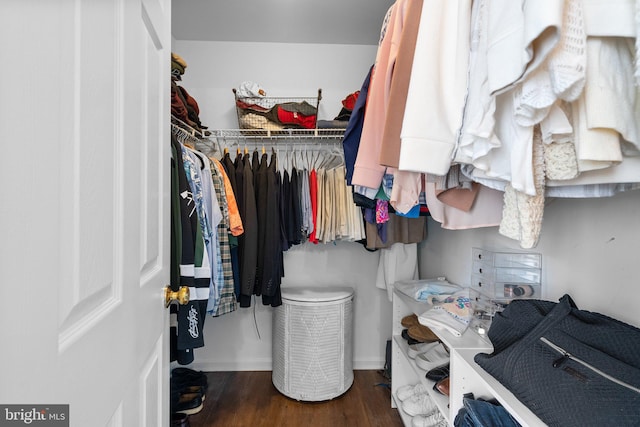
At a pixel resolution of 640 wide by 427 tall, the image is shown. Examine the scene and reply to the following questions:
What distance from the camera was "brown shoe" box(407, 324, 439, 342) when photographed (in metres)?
1.53

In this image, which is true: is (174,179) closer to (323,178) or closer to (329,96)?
(323,178)

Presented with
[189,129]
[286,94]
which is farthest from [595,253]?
[286,94]

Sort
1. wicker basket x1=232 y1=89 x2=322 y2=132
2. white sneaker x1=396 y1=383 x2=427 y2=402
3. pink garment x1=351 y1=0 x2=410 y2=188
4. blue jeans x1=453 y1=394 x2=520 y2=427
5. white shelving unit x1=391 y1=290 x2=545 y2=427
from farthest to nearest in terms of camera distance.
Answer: wicker basket x1=232 y1=89 x2=322 y2=132 < white sneaker x1=396 y1=383 x2=427 y2=402 < pink garment x1=351 y1=0 x2=410 y2=188 < blue jeans x1=453 y1=394 x2=520 y2=427 < white shelving unit x1=391 y1=290 x2=545 y2=427

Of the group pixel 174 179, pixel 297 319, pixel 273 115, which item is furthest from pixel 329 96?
pixel 297 319

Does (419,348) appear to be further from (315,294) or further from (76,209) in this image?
(76,209)

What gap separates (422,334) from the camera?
157 cm

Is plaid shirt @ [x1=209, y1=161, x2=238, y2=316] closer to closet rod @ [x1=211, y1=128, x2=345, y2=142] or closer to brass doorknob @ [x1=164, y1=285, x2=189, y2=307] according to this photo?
closet rod @ [x1=211, y1=128, x2=345, y2=142]

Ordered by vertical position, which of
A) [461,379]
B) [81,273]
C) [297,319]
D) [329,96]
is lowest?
[297,319]

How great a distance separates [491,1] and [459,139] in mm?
270

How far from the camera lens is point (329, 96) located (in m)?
2.34

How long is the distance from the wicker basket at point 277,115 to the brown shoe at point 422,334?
138 cm

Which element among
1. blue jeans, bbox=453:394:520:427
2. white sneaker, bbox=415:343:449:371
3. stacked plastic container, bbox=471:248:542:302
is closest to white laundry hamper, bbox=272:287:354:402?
white sneaker, bbox=415:343:449:371

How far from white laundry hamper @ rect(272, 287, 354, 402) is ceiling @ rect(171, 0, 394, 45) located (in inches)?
72.1

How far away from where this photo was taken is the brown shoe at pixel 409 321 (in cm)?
171
